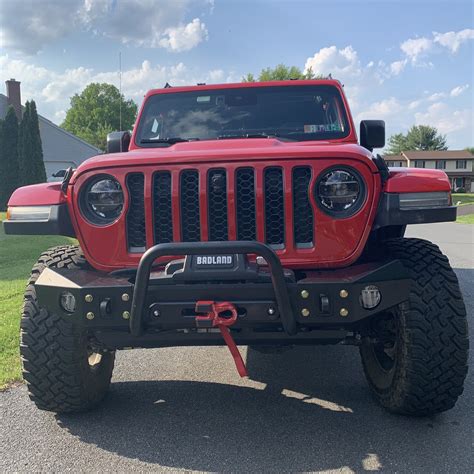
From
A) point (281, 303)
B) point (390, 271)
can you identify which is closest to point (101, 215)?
point (281, 303)

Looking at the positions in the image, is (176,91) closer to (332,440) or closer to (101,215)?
(101,215)

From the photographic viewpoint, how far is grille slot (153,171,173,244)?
279 cm

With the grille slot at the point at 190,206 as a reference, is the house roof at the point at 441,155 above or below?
above

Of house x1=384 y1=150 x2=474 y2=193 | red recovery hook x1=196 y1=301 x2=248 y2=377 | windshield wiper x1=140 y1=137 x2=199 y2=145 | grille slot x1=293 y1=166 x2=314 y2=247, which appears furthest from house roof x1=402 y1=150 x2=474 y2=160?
red recovery hook x1=196 y1=301 x2=248 y2=377

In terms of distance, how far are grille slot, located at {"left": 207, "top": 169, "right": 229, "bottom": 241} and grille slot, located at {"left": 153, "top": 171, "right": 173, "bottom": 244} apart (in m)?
0.23

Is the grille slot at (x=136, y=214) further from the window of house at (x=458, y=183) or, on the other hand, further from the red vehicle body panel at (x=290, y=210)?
the window of house at (x=458, y=183)

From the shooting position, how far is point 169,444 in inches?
110

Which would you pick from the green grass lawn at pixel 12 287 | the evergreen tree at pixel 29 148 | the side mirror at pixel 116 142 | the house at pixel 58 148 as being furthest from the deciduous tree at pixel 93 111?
the side mirror at pixel 116 142

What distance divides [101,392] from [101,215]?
48.5 inches

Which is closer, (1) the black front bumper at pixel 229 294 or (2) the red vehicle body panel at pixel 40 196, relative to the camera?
(1) the black front bumper at pixel 229 294

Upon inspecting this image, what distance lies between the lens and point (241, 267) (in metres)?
2.52

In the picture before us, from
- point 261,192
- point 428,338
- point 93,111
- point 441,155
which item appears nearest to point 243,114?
point 261,192

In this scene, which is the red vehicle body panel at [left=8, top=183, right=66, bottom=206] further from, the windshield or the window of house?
the window of house

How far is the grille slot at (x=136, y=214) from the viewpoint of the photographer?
9.16 feet
